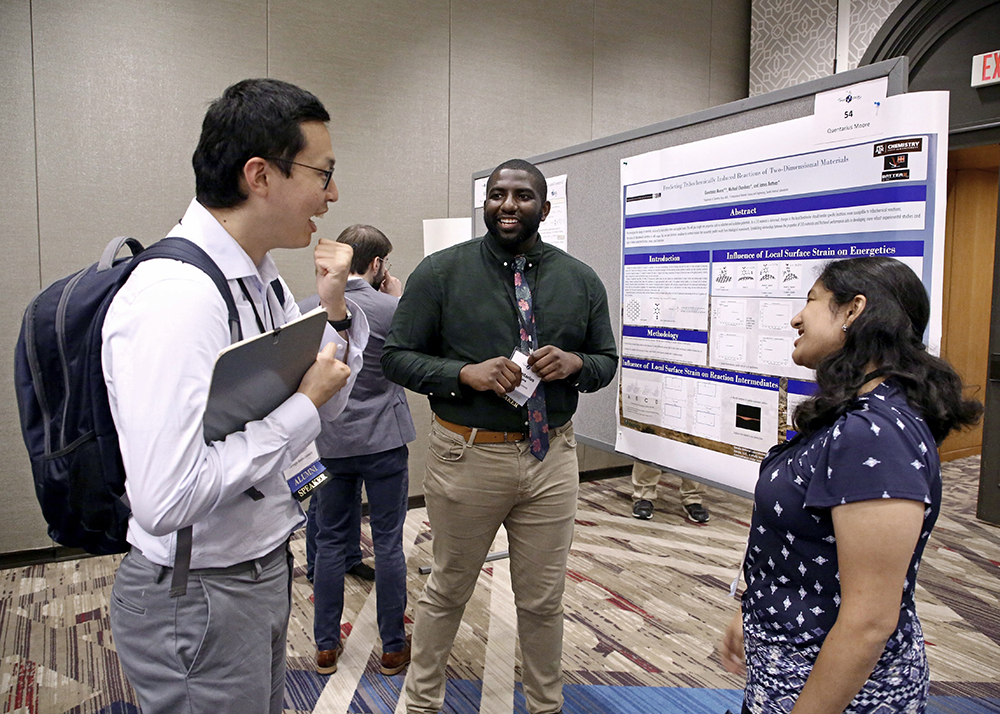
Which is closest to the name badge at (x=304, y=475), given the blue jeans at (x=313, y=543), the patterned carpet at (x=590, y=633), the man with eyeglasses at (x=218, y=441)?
the man with eyeglasses at (x=218, y=441)

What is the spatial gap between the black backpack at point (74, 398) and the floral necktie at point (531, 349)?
41.1 inches

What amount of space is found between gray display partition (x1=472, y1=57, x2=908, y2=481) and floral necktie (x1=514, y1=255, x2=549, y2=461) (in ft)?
2.09

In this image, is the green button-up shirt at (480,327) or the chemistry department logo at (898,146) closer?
the chemistry department logo at (898,146)

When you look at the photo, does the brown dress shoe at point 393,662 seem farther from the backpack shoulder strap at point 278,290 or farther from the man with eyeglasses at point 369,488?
the backpack shoulder strap at point 278,290

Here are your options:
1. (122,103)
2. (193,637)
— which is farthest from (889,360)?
(122,103)

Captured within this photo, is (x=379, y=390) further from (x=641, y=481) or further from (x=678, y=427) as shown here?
(x=641, y=481)

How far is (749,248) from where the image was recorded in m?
1.94

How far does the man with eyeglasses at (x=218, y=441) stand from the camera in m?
0.86

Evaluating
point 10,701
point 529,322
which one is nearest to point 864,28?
point 529,322

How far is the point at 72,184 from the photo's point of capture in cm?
327

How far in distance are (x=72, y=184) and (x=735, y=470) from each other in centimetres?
334

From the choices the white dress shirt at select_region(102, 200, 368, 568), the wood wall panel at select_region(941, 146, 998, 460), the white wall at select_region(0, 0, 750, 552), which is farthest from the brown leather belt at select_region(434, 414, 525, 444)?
the wood wall panel at select_region(941, 146, 998, 460)

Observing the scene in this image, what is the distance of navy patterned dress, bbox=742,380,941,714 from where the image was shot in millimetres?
954

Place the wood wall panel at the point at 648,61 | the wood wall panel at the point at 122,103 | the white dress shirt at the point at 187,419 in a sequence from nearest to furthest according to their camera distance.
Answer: the white dress shirt at the point at 187,419 → the wood wall panel at the point at 122,103 → the wood wall panel at the point at 648,61
